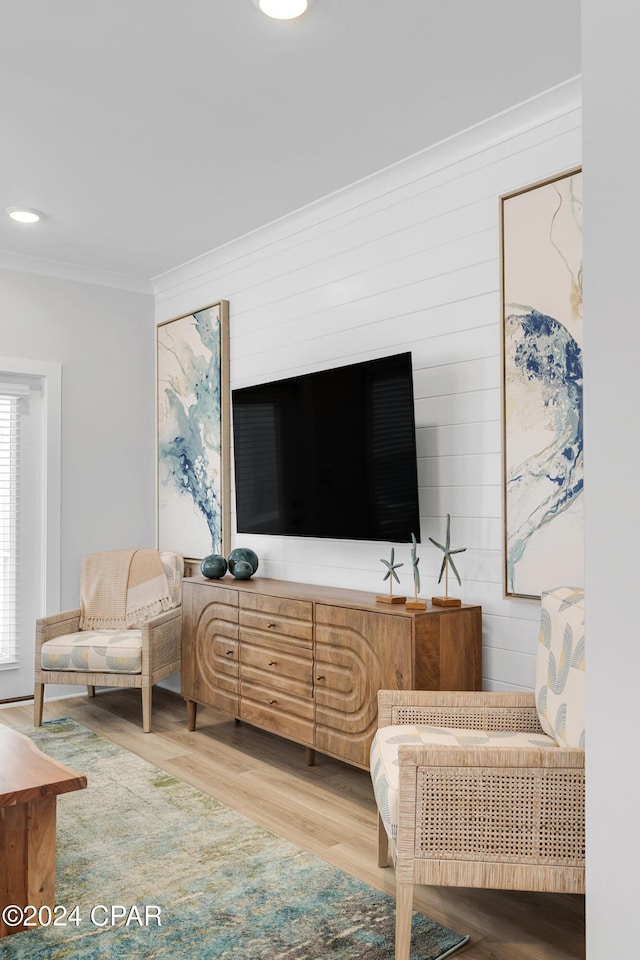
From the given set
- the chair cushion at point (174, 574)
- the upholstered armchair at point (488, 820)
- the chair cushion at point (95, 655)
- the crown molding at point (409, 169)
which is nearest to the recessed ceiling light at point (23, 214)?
the crown molding at point (409, 169)

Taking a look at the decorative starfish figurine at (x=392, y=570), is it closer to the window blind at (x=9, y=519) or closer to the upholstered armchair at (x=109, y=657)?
the upholstered armchair at (x=109, y=657)

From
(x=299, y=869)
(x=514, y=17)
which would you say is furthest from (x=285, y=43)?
(x=299, y=869)

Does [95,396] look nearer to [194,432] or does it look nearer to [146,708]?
[194,432]

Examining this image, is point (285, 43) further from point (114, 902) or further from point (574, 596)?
point (114, 902)

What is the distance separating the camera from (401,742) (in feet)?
7.74

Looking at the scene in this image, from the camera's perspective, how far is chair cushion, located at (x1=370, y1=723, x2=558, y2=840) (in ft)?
6.96

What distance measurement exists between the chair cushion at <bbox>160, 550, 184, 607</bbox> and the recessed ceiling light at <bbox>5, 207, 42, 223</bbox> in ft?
6.75

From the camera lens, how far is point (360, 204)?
3.72m

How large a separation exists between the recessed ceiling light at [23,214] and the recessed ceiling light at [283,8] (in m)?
2.04

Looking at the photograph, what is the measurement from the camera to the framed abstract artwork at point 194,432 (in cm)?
462

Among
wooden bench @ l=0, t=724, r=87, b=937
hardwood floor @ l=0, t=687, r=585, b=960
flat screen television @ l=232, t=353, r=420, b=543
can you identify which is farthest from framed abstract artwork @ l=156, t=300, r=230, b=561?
wooden bench @ l=0, t=724, r=87, b=937

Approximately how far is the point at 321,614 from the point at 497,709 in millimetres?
973

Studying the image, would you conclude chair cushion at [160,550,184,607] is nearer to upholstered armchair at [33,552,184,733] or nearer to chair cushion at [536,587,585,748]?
upholstered armchair at [33,552,184,733]

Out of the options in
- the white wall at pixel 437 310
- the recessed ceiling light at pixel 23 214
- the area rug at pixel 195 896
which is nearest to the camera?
the area rug at pixel 195 896
